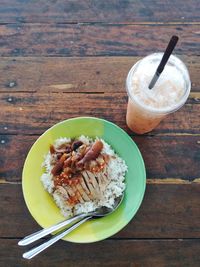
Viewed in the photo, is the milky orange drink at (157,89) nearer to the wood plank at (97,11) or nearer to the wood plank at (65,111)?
the wood plank at (65,111)

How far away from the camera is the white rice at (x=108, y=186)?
1.10 meters

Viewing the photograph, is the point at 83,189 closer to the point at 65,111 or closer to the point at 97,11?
the point at 65,111

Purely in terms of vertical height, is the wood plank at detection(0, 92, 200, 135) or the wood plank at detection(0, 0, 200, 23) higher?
the wood plank at detection(0, 0, 200, 23)

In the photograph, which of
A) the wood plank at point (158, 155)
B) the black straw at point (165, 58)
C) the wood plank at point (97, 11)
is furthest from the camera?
the wood plank at point (97, 11)

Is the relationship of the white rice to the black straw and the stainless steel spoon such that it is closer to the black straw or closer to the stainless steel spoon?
the stainless steel spoon

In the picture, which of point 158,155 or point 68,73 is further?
point 68,73

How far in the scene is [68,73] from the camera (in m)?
1.33

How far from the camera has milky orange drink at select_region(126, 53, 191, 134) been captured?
41.4 inches

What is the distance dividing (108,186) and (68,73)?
0.49m

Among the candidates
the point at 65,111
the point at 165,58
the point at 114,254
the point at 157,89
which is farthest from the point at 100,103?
the point at 114,254

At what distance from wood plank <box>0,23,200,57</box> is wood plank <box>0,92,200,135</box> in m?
0.20

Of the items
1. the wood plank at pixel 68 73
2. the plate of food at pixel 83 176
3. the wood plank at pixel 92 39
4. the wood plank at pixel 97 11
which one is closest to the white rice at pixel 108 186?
the plate of food at pixel 83 176

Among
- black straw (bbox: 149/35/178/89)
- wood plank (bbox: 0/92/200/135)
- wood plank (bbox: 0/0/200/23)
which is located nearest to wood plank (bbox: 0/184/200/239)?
wood plank (bbox: 0/92/200/135)

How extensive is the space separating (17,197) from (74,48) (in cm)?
64
